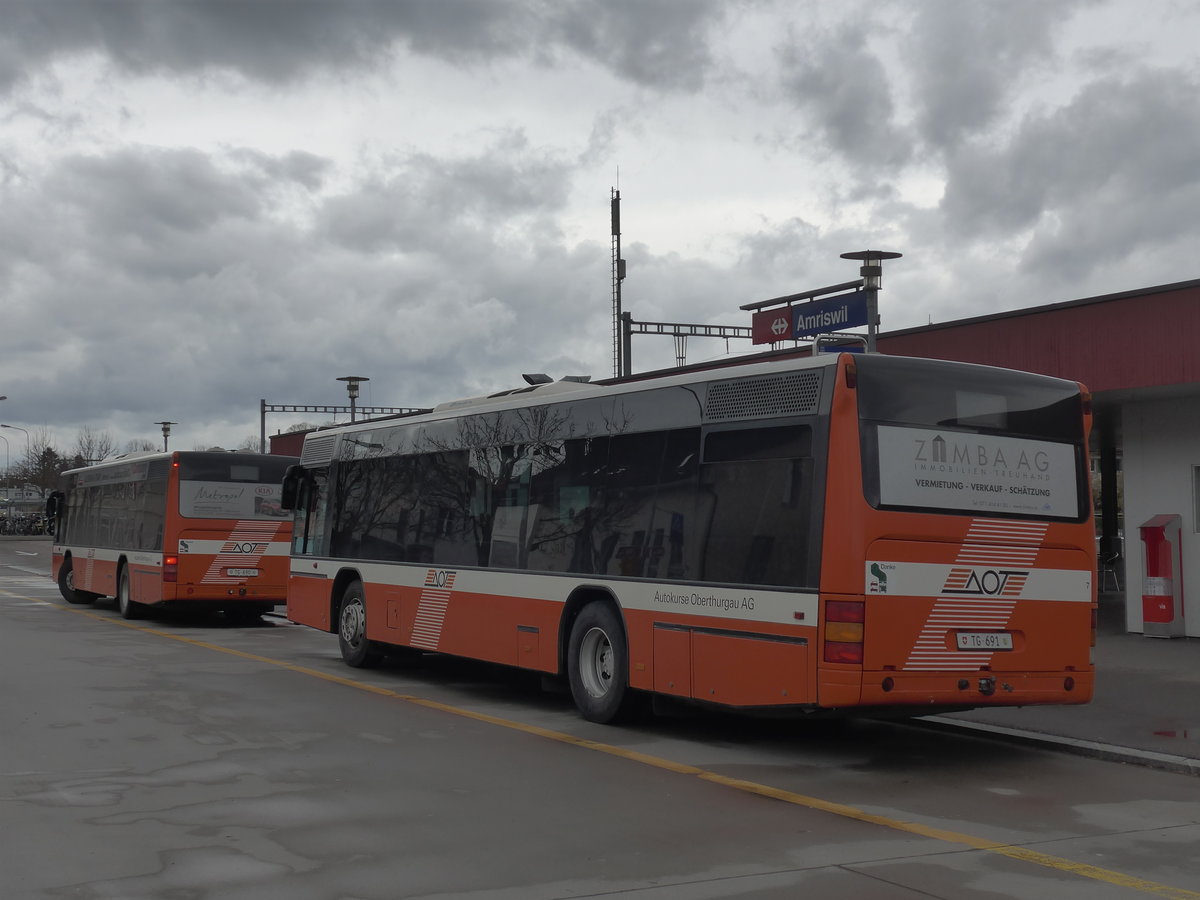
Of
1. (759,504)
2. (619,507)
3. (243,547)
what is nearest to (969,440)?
(759,504)

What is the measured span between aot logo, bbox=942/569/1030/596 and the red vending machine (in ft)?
30.7

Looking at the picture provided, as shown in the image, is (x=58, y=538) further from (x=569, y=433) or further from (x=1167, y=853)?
(x=1167, y=853)

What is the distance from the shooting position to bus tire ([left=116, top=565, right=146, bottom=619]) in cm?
2441

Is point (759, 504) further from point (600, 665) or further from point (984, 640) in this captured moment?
point (600, 665)

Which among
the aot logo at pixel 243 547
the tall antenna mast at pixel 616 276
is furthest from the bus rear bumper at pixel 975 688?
the tall antenna mast at pixel 616 276

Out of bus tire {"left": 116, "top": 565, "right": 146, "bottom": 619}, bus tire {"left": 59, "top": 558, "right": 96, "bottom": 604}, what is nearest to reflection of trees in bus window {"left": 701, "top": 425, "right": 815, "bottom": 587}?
bus tire {"left": 116, "top": 565, "right": 146, "bottom": 619}

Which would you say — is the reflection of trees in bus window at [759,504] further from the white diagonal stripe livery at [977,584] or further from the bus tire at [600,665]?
the bus tire at [600,665]

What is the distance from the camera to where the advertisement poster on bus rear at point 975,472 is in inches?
371

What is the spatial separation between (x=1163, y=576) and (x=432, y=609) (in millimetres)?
10125

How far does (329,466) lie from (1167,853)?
12348 millimetres

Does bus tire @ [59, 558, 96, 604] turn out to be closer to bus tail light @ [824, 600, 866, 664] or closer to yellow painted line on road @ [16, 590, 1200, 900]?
yellow painted line on road @ [16, 590, 1200, 900]

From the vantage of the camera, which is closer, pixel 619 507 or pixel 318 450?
pixel 619 507

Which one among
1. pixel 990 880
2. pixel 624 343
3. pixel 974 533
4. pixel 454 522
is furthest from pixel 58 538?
pixel 990 880

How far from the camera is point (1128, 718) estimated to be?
11.4 m
